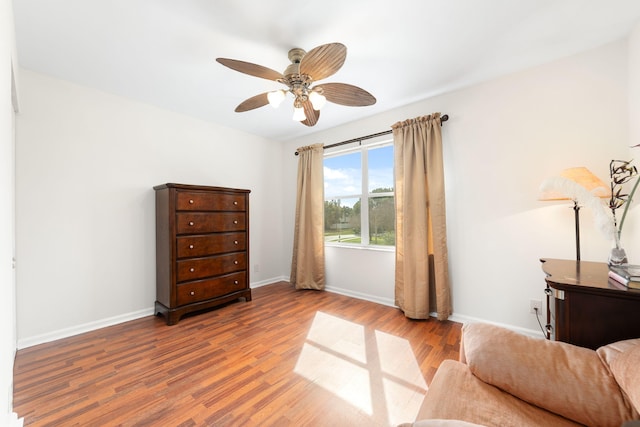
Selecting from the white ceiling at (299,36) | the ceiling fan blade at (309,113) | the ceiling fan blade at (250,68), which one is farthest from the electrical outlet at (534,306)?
the ceiling fan blade at (250,68)

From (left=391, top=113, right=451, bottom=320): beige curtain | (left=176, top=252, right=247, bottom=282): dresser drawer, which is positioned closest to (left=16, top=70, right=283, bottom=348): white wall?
(left=176, top=252, right=247, bottom=282): dresser drawer

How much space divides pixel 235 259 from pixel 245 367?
59.8 inches

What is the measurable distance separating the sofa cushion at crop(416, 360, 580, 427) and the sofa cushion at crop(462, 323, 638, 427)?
32 mm

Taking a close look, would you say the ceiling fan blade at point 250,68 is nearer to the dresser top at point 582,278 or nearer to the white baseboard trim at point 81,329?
the dresser top at point 582,278

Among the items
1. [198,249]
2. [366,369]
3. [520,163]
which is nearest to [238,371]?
[366,369]

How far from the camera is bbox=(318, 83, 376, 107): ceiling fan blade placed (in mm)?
1870

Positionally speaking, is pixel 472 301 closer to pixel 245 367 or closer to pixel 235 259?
pixel 245 367

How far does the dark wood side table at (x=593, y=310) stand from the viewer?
3.72ft

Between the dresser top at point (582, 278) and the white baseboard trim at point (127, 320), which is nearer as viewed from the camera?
the dresser top at point (582, 278)

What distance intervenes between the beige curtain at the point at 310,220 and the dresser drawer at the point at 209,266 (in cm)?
92

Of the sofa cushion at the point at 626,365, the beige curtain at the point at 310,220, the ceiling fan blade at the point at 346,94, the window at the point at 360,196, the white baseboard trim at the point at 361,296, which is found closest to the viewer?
the sofa cushion at the point at 626,365

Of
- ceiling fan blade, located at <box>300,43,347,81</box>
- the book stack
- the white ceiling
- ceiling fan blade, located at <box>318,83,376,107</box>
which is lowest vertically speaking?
the book stack

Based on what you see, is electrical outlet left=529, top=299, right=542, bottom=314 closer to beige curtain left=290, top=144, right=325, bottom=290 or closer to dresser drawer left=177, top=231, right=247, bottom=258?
beige curtain left=290, top=144, right=325, bottom=290

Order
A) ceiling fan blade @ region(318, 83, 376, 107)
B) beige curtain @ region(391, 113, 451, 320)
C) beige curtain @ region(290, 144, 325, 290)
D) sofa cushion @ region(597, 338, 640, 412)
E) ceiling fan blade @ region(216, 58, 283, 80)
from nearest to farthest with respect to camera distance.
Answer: sofa cushion @ region(597, 338, 640, 412)
ceiling fan blade @ region(216, 58, 283, 80)
ceiling fan blade @ region(318, 83, 376, 107)
beige curtain @ region(391, 113, 451, 320)
beige curtain @ region(290, 144, 325, 290)
